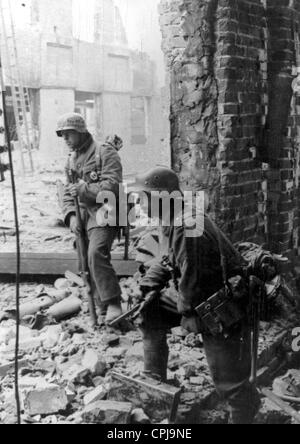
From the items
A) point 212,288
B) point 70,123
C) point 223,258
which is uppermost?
point 70,123

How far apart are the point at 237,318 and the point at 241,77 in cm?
202

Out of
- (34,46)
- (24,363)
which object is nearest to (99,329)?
(24,363)

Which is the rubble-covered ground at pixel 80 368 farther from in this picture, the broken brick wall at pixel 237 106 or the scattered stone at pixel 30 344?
the broken brick wall at pixel 237 106

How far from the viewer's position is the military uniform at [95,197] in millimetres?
4660

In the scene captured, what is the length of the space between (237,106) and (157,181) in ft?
4.09

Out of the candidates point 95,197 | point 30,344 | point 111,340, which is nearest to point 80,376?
point 111,340

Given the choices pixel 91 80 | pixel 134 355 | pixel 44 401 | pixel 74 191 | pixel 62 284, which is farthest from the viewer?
pixel 91 80

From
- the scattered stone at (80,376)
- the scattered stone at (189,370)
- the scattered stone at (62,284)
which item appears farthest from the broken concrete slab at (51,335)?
the scattered stone at (189,370)

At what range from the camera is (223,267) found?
9.84 feet

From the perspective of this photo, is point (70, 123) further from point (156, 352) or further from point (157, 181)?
point (156, 352)

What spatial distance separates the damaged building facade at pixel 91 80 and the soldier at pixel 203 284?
11599 millimetres

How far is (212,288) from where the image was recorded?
10.0 ft

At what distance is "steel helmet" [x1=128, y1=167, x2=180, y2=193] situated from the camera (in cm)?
319

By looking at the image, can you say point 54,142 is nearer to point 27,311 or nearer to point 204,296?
point 27,311
